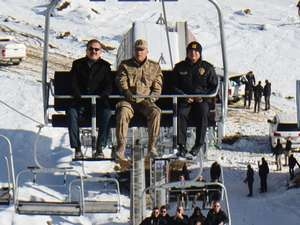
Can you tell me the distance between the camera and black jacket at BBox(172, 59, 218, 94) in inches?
555

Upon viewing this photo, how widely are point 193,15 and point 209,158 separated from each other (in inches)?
831

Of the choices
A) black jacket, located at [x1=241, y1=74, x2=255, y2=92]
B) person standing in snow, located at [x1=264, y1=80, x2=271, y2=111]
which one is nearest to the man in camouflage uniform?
person standing in snow, located at [x1=264, y1=80, x2=271, y2=111]

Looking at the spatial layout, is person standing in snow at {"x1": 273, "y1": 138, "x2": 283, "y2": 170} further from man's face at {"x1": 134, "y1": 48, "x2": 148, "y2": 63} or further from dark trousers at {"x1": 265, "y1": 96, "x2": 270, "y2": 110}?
man's face at {"x1": 134, "y1": 48, "x2": 148, "y2": 63}

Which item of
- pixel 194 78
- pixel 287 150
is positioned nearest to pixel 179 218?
pixel 194 78

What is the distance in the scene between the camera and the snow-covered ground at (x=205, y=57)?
26812 millimetres

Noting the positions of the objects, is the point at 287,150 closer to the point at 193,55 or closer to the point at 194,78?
the point at 194,78

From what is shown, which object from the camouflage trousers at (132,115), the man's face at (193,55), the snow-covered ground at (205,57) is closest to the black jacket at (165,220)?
the camouflage trousers at (132,115)

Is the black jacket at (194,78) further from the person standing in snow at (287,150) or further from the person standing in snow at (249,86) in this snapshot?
the person standing in snow at (249,86)

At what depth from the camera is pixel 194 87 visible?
14.2 metres

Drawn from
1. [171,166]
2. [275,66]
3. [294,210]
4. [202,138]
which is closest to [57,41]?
[275,66]

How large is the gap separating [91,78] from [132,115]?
0.77 meters

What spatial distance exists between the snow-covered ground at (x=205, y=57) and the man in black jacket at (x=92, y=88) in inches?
314

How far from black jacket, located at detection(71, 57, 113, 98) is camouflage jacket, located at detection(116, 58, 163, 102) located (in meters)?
0.28

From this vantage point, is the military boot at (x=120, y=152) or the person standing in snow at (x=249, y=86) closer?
the military boot at (x=120, y=152)
